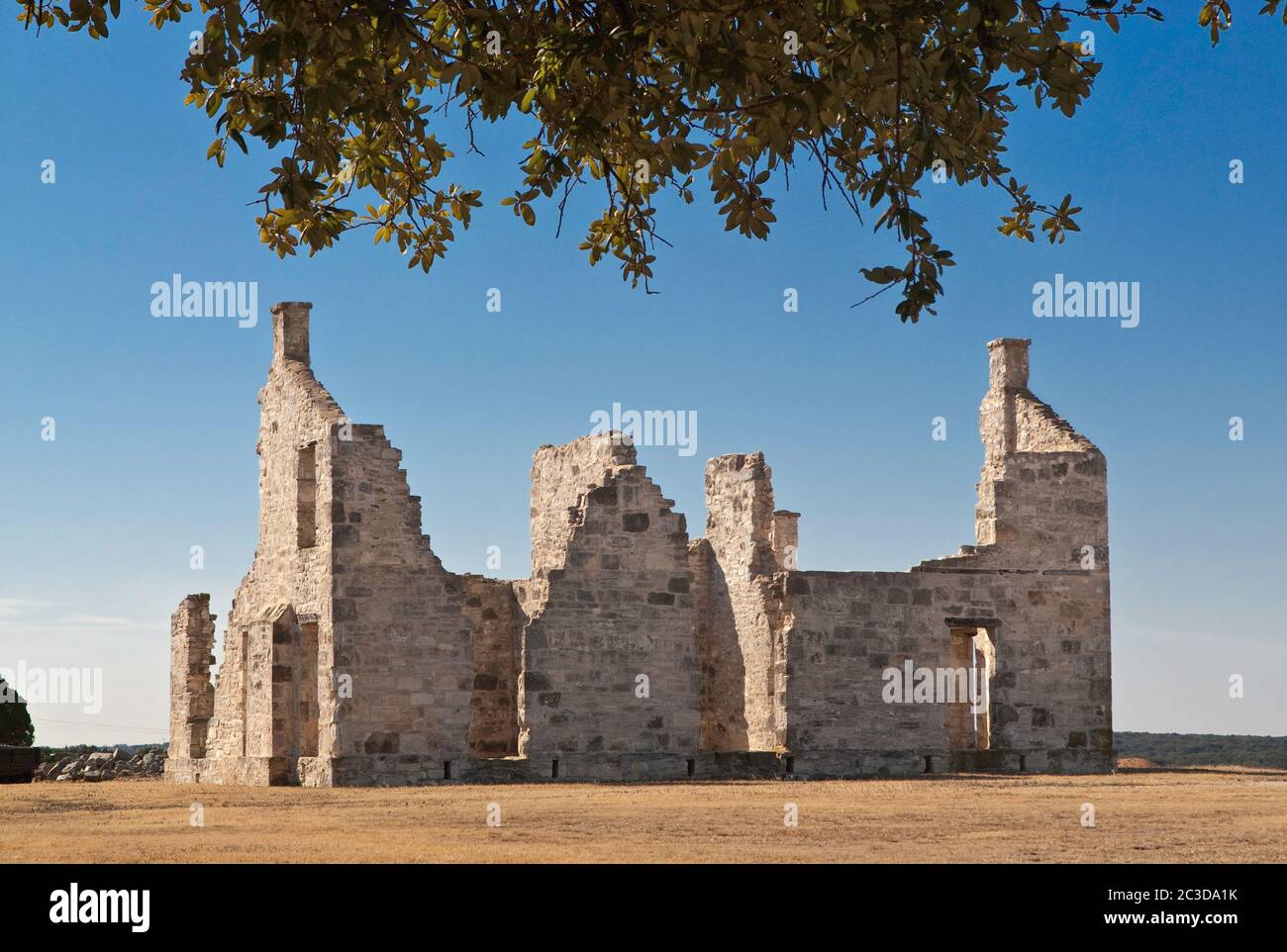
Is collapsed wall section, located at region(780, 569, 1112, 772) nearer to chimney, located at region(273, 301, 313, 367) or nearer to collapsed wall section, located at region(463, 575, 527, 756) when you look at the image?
collapsed wall section, located at region(463, 575, 527, 756)

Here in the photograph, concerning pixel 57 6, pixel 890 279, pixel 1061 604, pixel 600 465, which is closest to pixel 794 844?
pixel 890 279

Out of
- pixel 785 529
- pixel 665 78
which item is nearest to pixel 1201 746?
pixel 785 529

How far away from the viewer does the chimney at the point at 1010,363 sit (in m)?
27.3

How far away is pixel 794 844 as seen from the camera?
491 inches

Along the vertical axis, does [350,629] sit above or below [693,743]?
above

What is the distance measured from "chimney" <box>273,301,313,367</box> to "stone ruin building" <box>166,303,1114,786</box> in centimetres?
4

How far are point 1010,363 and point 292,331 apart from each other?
1114 cm

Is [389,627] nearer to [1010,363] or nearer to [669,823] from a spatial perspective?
[669,823]

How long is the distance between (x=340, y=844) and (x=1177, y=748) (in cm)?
5206

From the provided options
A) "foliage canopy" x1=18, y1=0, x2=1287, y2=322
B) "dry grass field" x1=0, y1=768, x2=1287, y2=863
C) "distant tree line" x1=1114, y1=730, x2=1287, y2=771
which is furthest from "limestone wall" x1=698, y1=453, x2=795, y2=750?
"distant tree line" x1=1114, y1=730, x2=1287, y2=771

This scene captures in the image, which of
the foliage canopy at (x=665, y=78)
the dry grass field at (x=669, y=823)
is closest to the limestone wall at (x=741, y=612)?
the dry grass field at (x=669, y=823)

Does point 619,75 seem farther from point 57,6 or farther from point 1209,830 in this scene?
point 1209,830

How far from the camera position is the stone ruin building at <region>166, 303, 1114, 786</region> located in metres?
21.3

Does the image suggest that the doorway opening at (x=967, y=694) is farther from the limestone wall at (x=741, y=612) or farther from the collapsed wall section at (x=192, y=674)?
the collapsed wall section at (x=192, y=674)
